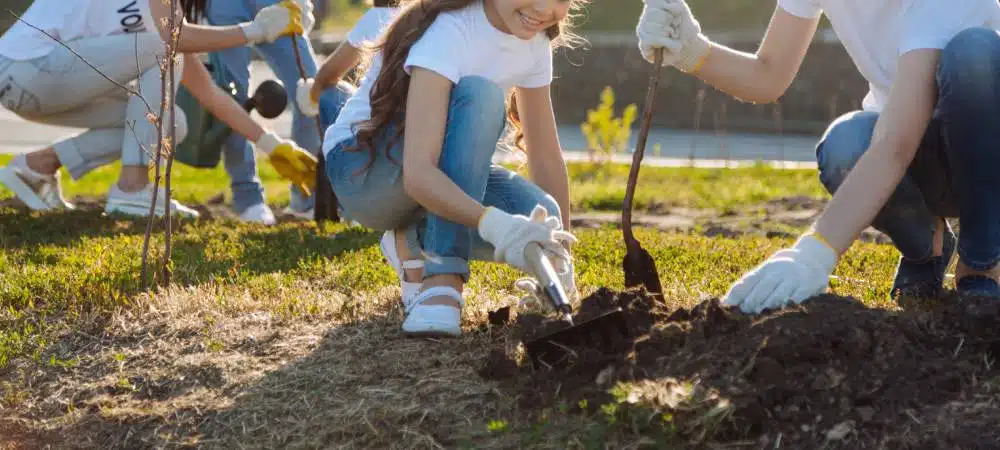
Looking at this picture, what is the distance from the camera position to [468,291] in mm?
3646

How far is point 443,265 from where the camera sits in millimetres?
3168

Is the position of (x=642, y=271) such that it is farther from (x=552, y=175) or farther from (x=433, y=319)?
(x=433, y=319)

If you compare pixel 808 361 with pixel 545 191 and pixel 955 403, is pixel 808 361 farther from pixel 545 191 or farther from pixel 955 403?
pixel 545 191

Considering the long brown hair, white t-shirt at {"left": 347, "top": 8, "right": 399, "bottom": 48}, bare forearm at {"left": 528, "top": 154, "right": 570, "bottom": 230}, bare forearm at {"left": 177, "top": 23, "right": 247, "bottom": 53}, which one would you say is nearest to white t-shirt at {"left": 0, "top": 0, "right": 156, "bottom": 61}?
bare forearm at {"left": 177, "top": 23, "right": 247, "bottom": 53}

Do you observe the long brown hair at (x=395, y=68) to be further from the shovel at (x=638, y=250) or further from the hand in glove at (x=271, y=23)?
the hand in glove at (x=271, y=23)

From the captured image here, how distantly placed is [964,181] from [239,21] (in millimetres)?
3973

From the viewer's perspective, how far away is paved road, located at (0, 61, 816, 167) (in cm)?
1052

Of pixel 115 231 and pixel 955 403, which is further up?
pixel 955 403

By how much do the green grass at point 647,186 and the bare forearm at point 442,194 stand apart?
12.5 feet

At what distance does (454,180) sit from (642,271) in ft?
1.94

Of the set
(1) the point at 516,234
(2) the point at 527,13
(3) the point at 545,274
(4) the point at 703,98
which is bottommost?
(4) the point at 703,98

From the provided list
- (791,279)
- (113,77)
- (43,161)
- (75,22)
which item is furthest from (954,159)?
(43,161)

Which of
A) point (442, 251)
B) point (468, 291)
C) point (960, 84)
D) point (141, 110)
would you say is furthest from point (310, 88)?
point (960, 84)

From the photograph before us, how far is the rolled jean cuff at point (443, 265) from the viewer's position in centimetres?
317
